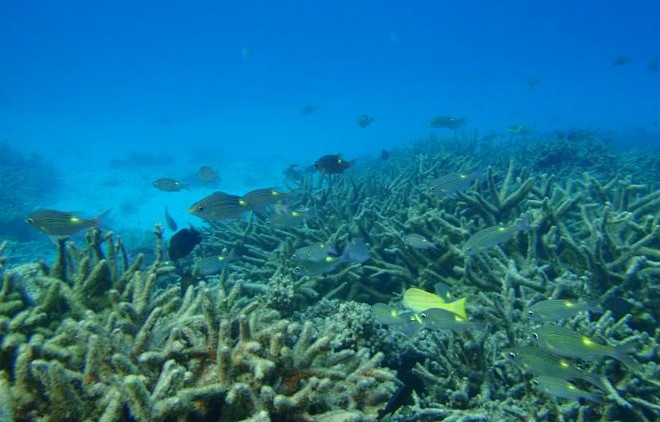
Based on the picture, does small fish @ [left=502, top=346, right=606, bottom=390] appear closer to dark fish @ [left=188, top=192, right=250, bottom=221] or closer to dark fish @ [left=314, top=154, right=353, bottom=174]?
dark fish @ [left=188, top=192, right=250, bottom=221]

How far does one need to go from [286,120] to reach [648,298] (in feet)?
280

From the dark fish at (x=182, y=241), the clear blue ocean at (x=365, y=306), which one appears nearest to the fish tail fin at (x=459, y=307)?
the clear blue ocean at (x=365, y=306)

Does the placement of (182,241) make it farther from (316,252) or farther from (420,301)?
(420,301)

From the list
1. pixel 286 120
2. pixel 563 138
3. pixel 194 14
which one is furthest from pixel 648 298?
pixel 194 14

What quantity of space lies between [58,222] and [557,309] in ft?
17.0

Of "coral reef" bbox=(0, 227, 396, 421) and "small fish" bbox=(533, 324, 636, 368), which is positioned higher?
"coral reef" bbox=(0, 227, 396, 421)

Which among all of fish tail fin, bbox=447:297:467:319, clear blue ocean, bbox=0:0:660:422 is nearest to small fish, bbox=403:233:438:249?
clear blue ocean, bbox=0:0:660:422

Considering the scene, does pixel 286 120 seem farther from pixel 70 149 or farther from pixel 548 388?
pixel 548 388

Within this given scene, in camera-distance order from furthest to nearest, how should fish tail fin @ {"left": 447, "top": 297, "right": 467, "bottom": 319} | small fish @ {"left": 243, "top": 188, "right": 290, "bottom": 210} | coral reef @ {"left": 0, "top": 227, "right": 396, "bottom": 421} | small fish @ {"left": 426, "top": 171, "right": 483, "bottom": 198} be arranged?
small fish @ {"left": 243, "top": 188, "right": 290, "bottom": 210} → small fish @ {"left": 426, "top": 171, "right": 483, "bottom": 198} → fish tail fin @ {"left": 447, "top": 297, "right": 467, "bottom": 319} → coral reef @ {"left": 0, "top": 227, "right": 396, "bottom": 421}

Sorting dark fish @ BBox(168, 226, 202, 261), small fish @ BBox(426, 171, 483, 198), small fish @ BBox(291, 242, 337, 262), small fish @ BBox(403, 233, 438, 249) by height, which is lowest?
small fish @ BBox(403, 233, 438, 249)

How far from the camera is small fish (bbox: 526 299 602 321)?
3.05m

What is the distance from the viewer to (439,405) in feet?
9.71

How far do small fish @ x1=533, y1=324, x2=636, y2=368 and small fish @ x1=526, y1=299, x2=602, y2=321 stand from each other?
42cm

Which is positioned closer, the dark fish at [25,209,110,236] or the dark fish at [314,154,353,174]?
the dark fish at [25,209,110,236]
